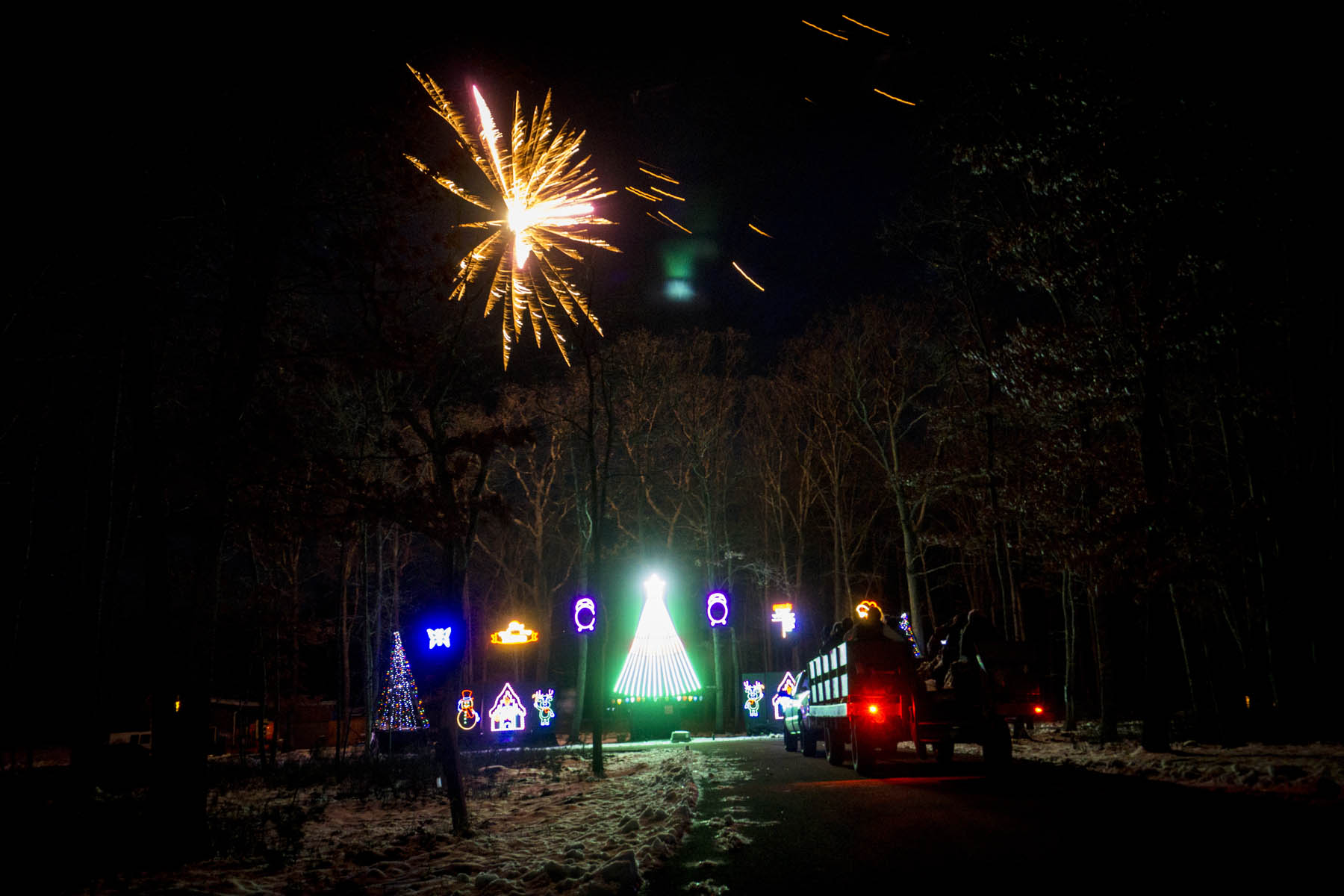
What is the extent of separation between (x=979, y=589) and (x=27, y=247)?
42048 mm

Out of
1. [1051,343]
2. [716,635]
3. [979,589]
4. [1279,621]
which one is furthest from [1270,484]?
[979,589]

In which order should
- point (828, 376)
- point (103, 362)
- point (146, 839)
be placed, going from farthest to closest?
point (828, 376) < point (103, 362) < point (146, 839)

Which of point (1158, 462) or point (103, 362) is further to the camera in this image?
point (1158, 462)

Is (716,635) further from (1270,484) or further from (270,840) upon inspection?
(270,840)

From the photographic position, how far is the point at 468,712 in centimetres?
2975

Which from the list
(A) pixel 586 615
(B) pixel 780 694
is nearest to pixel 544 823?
(A) pixel 586 615

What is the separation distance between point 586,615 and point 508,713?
14253 millimetres

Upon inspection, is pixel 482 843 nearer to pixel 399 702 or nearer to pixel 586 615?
pixel 586 615

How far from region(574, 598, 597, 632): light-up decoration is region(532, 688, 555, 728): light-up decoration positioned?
14186 mm

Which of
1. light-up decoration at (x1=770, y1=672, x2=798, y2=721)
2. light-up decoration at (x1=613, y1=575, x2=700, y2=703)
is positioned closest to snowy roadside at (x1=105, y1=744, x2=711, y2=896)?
light-up decoration at (x1=770, y1=672, x2=798, y2=721)

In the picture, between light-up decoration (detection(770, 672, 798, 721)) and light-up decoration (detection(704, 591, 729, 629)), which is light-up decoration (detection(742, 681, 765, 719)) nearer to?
light-up decoration (detection(770, 672, 798, 721))

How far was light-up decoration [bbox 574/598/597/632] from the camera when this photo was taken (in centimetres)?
1831

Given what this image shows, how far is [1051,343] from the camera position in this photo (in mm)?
14648

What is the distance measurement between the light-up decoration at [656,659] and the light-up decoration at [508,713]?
3.93 m
